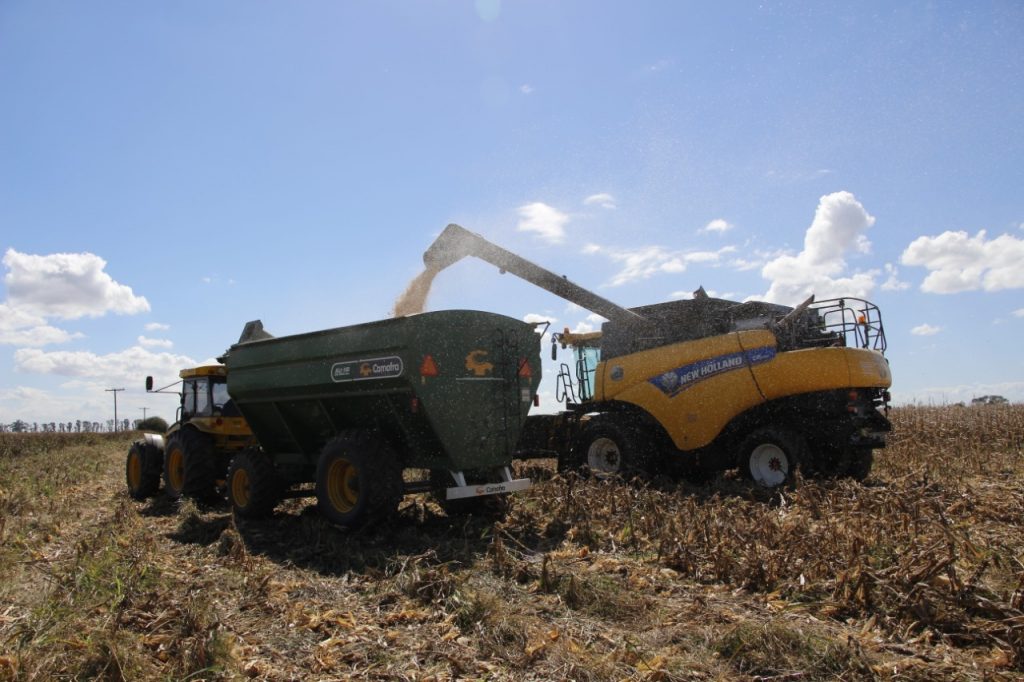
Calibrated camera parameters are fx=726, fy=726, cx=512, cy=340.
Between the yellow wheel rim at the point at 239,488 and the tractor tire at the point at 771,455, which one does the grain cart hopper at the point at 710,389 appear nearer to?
the tractor tire at the point at 771,455

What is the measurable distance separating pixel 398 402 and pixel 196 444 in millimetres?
4827

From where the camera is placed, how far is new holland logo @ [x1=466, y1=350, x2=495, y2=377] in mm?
7867

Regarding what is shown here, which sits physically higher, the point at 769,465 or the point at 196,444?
the point at 196,444

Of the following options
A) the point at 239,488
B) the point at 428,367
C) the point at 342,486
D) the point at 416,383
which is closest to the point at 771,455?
the point at 428,367

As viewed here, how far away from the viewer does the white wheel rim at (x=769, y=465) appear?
9406mm

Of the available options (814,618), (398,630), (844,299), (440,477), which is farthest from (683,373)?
(398,630)

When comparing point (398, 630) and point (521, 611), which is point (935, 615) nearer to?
Result: point (521, 611)

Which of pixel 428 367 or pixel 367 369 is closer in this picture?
pixel 428 367

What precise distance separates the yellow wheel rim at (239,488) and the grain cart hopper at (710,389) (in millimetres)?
4197

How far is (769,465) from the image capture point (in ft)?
31.5

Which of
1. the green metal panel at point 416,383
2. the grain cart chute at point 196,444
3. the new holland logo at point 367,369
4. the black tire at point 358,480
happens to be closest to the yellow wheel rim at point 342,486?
the black tire at point 358,480

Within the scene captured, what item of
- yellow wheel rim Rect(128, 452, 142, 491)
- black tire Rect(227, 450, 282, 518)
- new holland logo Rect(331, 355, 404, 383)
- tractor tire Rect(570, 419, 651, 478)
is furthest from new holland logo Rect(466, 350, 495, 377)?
yellow wheel rim Rect(128, 452, 142, 491)

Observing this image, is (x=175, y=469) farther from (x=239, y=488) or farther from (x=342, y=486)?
(x=342, y=486)

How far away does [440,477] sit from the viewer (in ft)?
27.5
